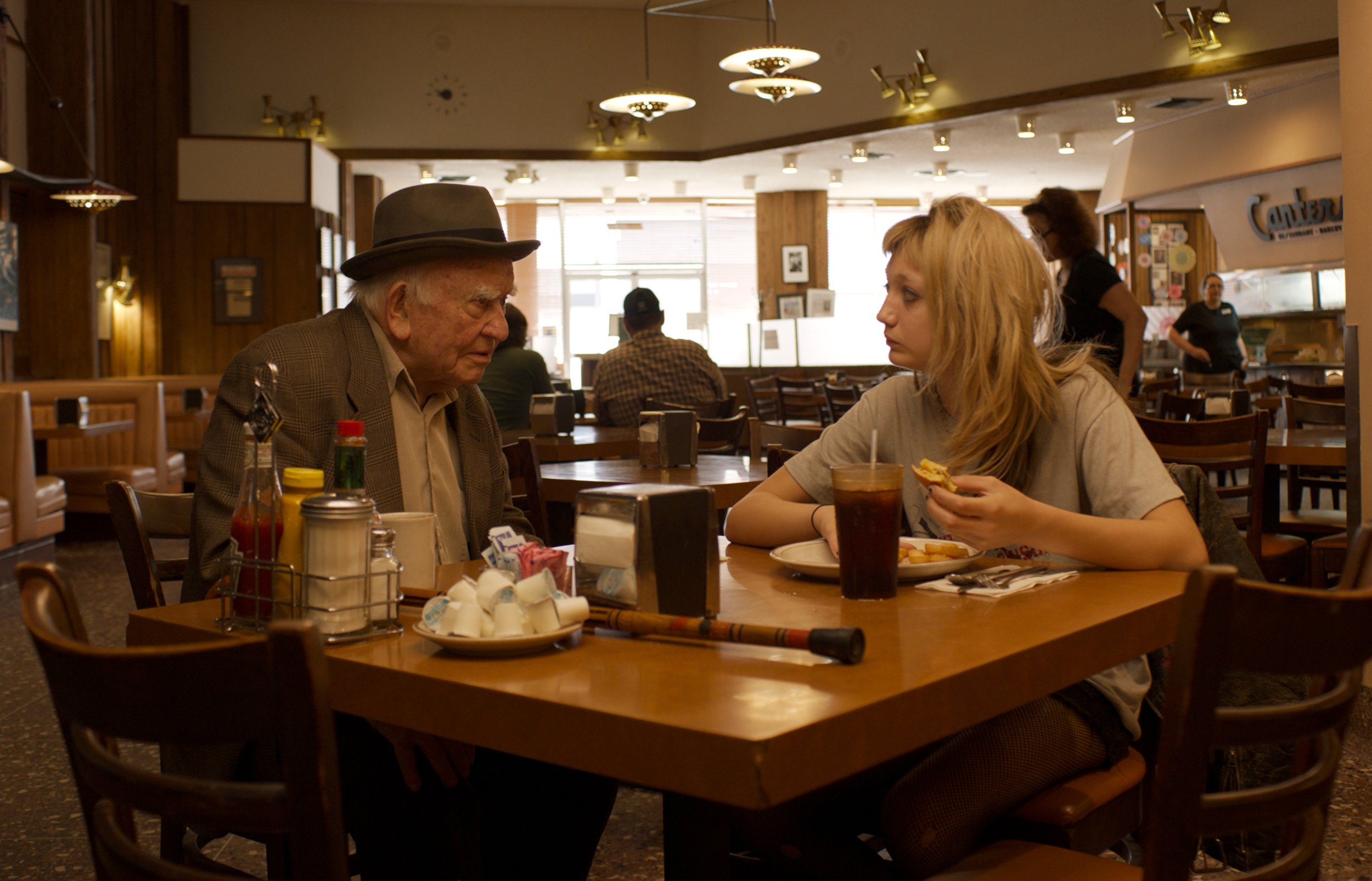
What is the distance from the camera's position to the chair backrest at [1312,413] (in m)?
4.53

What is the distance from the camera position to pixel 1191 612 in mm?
876

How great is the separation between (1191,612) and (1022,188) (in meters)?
14.4

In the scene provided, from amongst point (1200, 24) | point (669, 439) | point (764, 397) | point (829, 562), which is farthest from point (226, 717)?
point (764, 397)

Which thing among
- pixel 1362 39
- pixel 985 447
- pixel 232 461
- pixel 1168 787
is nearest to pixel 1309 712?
pixel 1168 787

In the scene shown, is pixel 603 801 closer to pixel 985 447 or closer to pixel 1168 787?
pixel 985 447

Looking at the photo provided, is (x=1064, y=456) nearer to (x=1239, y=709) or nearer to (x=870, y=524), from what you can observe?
(x=870, y=524)

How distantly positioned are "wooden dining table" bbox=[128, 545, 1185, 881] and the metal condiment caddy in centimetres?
3

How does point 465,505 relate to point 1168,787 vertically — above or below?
above

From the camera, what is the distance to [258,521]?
1.18 m

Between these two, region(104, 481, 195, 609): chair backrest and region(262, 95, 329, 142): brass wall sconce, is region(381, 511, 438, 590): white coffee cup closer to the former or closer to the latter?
region(104, 481, 195, 609): chair backrest

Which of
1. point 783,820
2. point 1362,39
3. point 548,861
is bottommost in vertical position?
point 548,861

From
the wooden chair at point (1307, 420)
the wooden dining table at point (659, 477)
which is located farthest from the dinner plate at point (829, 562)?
the wooden chair at point (1307, 420)

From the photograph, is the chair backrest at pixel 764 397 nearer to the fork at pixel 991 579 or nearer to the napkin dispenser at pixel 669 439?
the napkin dispenser at pixel 669 439

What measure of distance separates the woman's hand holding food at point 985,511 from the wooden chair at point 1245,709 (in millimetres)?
418
